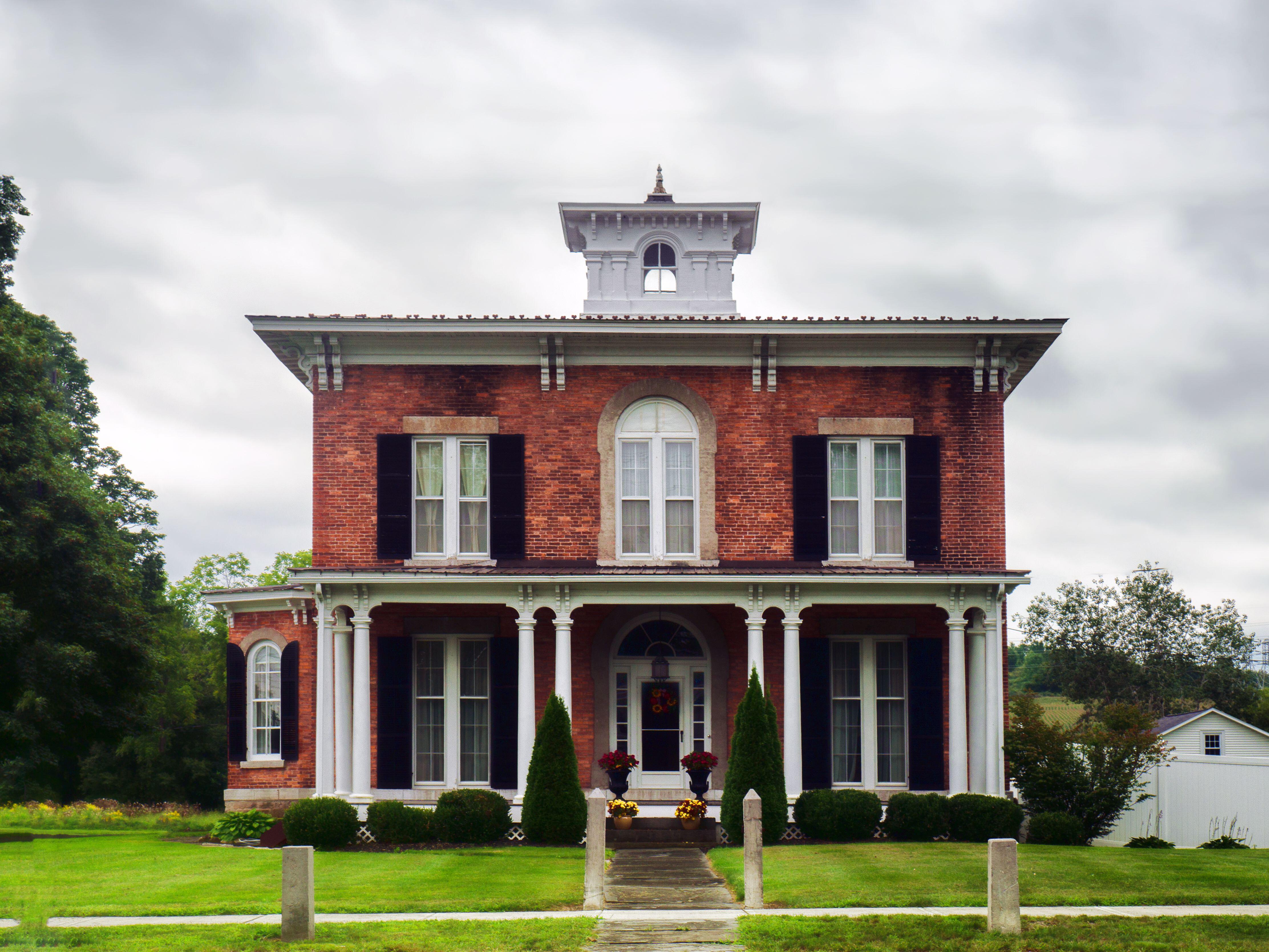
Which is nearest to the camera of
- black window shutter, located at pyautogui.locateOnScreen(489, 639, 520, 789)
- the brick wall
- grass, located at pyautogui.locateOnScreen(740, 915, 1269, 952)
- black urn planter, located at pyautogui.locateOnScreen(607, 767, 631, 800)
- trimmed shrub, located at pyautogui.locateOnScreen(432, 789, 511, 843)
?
grass, located at pyautogui.locateOnScreen(740, 915, 1269, 952)

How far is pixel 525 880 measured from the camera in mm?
14758

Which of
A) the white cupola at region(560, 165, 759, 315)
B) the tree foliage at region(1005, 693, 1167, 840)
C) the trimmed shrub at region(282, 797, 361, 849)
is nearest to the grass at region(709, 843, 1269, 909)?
the tree foliage at region(1005, 693, 1167, 840)

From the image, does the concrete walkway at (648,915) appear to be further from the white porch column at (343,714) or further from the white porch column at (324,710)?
the white porch column at (324,710)

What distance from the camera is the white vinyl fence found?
76.0ft

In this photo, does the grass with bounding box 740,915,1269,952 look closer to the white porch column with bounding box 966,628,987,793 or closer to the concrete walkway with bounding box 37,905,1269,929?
the concrete walkway with bounding box 37,905,1269,929

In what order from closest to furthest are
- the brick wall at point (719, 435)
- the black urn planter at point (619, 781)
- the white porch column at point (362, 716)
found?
the black urn planter at point (619, 781), the white porch column at point (362, 716), the brick wall at point (719, 435)

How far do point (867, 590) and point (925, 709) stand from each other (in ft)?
8.39

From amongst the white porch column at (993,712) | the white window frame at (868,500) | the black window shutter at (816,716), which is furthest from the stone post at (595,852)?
the white window frame at (868,500)

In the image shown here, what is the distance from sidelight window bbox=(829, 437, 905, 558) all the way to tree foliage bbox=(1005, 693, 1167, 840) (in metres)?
3.58

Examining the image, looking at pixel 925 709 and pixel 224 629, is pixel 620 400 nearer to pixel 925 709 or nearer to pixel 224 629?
pixel 925 709

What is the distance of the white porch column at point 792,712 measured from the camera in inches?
792

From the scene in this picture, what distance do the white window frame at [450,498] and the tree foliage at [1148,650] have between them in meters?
40.2

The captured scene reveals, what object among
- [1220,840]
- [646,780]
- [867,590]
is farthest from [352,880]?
[1220,840]

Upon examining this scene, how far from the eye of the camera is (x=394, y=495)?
2161 centimetres
